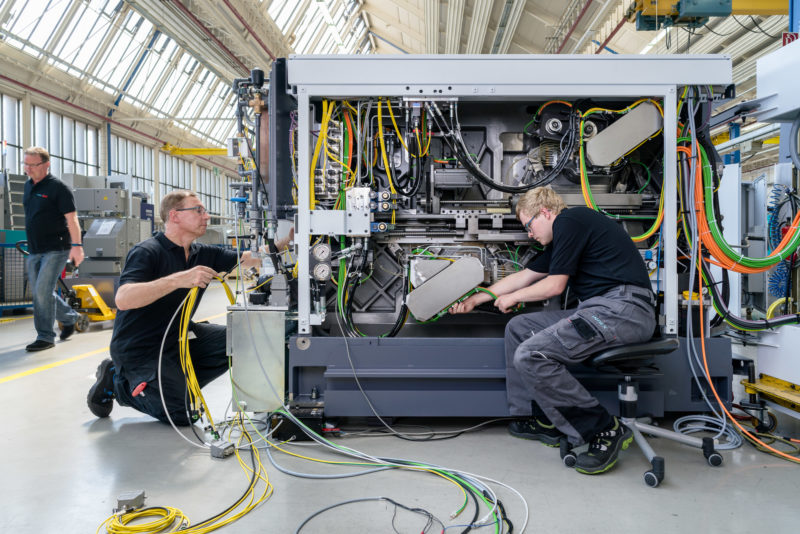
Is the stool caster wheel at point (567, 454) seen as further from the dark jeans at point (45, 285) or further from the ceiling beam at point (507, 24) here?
the ceiling beam at point (507, 24)

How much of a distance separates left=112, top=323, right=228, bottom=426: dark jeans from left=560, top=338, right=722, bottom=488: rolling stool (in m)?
2.01

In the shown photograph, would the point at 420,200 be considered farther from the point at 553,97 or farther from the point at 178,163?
the point at 178,163

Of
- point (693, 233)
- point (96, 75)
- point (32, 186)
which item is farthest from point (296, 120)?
point (96, 75)

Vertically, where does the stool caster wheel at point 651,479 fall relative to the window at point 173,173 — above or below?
below

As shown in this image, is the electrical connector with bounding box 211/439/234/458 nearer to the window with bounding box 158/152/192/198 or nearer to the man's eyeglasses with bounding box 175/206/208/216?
the man's eyeglasses with bounding box 175/206/208/216

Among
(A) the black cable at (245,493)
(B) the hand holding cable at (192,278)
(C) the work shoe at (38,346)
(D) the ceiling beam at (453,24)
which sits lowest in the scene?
(A) the black cable at (245,493)

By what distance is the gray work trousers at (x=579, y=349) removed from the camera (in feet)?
7.55

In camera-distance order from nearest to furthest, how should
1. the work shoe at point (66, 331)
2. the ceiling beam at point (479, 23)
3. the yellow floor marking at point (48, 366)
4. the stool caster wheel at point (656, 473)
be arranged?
the stool caster wheel at point (656, 473)
the yellow floor marking at point (48, 366)
the work shoe at point (66, 331)
the ceiling beam at point (479, 23)

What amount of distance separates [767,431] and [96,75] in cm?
1425

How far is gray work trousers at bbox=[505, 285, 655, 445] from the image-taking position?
7.55 ft

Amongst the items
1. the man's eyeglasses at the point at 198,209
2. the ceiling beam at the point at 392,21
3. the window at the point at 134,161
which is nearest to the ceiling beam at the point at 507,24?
the ceiling beam at the point at 392,21

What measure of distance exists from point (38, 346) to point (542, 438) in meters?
4.57

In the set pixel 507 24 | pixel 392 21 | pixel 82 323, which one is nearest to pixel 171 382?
pixel 82 323

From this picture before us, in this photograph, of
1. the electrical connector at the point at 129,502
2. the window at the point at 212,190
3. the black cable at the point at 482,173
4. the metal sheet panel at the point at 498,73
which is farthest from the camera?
the window at the point at 212,190
